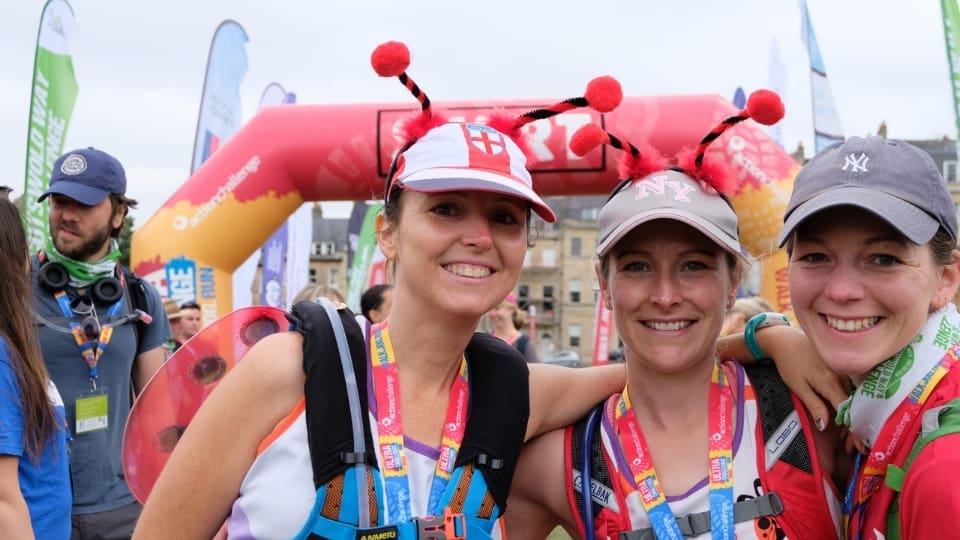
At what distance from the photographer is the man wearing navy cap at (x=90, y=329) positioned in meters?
3.77

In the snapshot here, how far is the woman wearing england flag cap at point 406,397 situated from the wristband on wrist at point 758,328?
65cm

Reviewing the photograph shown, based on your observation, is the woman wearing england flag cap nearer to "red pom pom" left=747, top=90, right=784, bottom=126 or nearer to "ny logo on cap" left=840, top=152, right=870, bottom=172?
"red pom pom" left=747, top=90, right=784, bottom=126

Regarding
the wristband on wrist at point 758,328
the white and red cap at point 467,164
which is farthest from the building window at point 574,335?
the white and red cap at point 467,164

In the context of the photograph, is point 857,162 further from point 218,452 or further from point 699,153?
point 218,452

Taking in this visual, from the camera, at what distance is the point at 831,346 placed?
192 centimetres

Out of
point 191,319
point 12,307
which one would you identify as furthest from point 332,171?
point 12,307

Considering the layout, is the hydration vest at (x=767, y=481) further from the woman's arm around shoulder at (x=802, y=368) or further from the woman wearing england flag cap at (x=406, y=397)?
the woman wearing england flag cap at (x=406, y=397)

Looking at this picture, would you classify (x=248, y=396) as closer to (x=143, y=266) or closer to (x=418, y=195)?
(x=418, y=195)

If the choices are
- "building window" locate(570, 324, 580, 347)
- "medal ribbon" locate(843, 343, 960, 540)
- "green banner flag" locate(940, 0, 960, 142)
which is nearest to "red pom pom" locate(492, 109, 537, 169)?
"medal ribbon" locate(843, 343, 960, 540)

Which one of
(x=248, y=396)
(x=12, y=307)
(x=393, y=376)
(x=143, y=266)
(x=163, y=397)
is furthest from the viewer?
(x=143, y=266)

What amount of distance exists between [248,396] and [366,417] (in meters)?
0.26

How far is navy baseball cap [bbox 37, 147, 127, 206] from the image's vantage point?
3.96m

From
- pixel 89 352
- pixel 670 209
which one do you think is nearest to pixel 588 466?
pixel 670 209

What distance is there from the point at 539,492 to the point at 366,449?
726 mm
